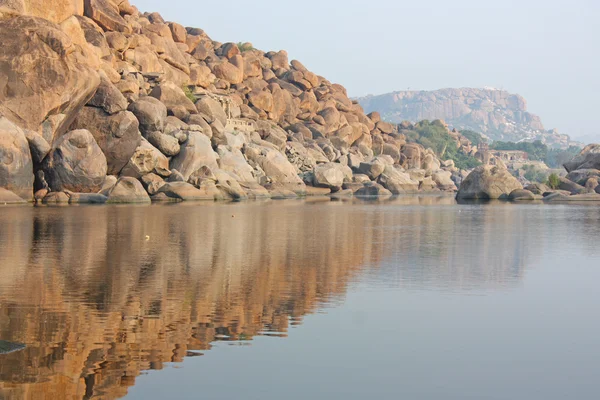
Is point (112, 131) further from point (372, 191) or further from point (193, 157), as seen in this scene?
point (372, 191)

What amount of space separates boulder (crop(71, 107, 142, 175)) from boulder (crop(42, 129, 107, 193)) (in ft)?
15.2

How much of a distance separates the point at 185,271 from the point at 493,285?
6.16 metres

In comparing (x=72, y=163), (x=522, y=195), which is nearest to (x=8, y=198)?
(x=72, y=163)

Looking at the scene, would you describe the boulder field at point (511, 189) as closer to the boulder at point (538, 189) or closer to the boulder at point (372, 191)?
the boulder at point (538, 189)

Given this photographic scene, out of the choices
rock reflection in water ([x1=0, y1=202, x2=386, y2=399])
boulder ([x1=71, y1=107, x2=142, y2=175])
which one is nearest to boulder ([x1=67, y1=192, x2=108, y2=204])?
boulder ([x1=71, y1=107, x2=142, y2=175])

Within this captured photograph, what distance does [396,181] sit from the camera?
8706 centimetres

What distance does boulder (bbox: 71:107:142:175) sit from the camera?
51594 mm

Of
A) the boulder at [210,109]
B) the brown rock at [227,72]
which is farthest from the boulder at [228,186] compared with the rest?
the brown rock at [227,72]

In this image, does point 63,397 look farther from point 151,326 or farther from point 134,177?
point 134,177

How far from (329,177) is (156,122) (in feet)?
79.8

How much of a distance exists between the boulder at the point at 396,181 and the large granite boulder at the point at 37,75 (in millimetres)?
43675

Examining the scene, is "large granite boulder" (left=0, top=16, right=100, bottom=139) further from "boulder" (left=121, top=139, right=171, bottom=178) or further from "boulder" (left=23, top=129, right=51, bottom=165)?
"boulder" (left=121, top=139, right=171, bottom=178)

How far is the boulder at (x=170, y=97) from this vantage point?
220 ft

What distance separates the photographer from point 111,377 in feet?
26.2
